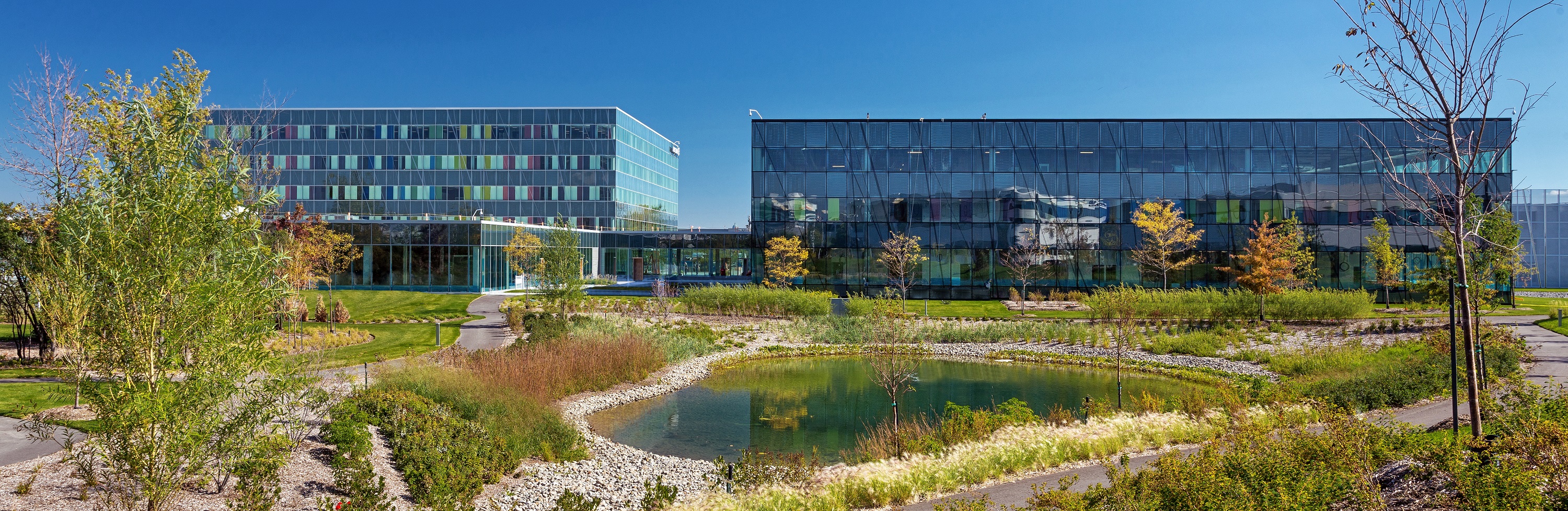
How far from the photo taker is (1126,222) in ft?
146

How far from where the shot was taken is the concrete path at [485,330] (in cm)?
2334

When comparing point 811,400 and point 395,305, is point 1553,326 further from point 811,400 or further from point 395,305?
point 395,305

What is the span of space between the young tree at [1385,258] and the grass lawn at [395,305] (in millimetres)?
45343

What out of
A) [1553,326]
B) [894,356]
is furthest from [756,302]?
[1553,326]

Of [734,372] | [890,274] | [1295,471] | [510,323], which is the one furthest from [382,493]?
[890,274]

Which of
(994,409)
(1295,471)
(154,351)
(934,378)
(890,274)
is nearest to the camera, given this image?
(154,351)

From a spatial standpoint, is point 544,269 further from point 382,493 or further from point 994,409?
point 382,493

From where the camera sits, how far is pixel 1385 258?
3997cm

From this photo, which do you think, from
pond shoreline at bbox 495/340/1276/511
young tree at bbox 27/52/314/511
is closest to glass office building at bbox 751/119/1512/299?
pond shoreline at bbox 495/340/1276/511

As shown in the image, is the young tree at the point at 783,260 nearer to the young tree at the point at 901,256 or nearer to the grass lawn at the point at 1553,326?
the young tree at the point at 901,256

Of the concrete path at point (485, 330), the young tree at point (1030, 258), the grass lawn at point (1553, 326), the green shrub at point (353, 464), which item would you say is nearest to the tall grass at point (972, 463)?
the green shrub at point (353, 464)

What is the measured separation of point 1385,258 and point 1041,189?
1738cm

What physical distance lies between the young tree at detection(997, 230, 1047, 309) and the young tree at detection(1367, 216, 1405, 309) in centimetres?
1653

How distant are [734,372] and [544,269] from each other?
33.7 ft
